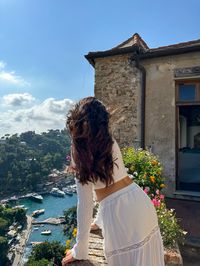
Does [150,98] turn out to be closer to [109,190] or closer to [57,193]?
[109,190]

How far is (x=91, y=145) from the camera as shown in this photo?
130 centimetres

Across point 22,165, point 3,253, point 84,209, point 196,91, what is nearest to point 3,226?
point 3,253

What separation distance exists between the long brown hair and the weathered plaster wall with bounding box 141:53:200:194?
208 inches

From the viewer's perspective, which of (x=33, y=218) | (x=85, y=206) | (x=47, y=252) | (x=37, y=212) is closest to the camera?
(x=85, y=206)

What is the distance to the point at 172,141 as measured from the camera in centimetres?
632

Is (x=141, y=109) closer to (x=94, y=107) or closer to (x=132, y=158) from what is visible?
(x=132, y=158)

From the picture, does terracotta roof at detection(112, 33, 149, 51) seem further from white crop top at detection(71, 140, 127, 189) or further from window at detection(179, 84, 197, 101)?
white crop top at detection(71, 140, 127, 189)

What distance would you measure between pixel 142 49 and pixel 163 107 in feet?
5.62

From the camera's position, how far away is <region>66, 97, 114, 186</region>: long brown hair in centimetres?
129

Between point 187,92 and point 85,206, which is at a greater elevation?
point 187,92

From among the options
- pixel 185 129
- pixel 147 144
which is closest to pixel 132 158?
pixel 147 144

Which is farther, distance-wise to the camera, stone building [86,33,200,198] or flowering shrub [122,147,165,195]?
stone building [86,33,200,198]

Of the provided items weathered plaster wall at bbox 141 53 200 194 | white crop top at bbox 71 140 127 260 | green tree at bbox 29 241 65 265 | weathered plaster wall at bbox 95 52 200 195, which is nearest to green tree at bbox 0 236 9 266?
green tree at bbox 29 241 65 265

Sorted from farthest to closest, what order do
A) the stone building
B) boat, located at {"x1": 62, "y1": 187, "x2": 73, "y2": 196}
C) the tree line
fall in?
boat, located at {"x1": 62, "y1": 187, "x2": 73, "y2": 196}, the tree line, the stone building
